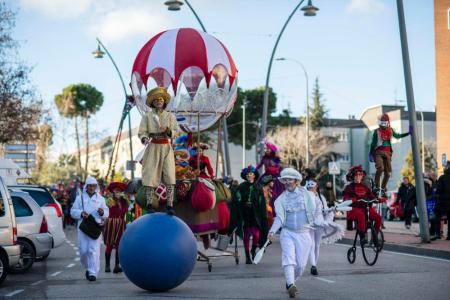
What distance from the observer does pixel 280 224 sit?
12.0m

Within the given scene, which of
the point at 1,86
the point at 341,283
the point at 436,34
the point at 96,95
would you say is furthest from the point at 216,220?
the point at 96,95

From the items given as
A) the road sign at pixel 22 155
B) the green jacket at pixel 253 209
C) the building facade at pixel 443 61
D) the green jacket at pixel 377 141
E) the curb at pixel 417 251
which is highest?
the building facade at pixel 443 61

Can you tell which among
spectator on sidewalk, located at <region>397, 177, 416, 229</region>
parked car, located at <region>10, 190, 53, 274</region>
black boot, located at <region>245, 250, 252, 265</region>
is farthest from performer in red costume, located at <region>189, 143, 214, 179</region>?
spectator on sidewalk, located at <region>397, 177, 416, 229</region>

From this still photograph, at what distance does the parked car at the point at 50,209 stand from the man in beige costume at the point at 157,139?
20.4 ft

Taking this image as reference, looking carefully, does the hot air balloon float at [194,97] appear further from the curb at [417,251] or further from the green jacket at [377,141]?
the curb at [417,251]

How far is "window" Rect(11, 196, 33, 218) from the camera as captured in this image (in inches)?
693

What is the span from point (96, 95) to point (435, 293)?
235ft

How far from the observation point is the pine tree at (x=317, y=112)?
103m

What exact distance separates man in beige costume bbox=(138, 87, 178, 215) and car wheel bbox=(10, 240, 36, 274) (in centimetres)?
417

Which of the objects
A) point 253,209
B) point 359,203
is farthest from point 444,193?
point 253,209

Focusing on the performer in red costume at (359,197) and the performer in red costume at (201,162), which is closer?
the performer in red costume at (359,197)

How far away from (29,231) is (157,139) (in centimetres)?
476

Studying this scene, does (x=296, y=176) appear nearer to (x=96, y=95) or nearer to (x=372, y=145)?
(x=372, y=145)

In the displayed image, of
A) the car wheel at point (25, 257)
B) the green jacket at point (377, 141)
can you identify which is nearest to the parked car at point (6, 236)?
the car wheel at point (25, 257)
